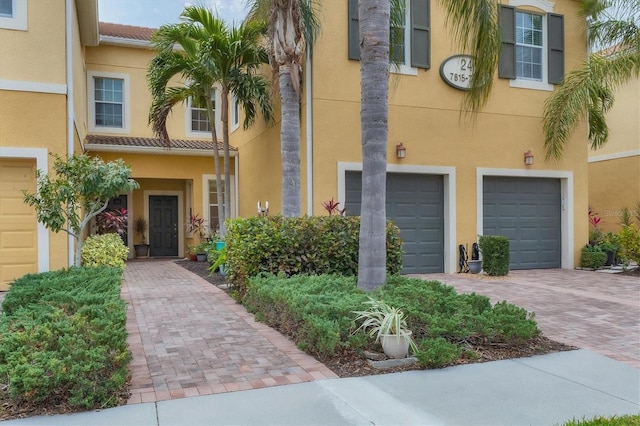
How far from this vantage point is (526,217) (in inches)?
509

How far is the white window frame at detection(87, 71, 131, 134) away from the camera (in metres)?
15.6

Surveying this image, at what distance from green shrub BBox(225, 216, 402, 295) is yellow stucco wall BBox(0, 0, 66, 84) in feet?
15.1

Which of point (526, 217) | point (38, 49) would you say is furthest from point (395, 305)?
point (526, 217)

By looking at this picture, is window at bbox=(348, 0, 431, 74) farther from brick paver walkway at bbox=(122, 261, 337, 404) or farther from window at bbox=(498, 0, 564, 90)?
brick paver walkway at bbox=(122, 261, 337, 404)

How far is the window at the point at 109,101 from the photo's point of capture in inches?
622

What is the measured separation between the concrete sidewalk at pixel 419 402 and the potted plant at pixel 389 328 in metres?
0.33

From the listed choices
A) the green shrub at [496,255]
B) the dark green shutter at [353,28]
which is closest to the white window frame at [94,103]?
the dark green shutter at [353,28]

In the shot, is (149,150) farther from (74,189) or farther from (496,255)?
(496,255)

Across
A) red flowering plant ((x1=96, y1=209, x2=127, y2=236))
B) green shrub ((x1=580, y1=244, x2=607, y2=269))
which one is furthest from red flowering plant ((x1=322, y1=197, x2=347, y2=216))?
green shrub ((x1=580, y1=244, x2=607, y2=269))

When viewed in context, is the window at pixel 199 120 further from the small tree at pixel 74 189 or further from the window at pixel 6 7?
the small tree at pixel 74 189

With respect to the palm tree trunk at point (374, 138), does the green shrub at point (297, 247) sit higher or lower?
lower

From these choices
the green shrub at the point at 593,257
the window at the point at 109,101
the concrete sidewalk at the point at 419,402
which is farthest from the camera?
the window at the point at 109,101

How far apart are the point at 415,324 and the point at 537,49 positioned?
10.2m

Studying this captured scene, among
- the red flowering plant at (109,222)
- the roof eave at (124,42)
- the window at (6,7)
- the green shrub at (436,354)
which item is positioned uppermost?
the roof eave at (124,42)
